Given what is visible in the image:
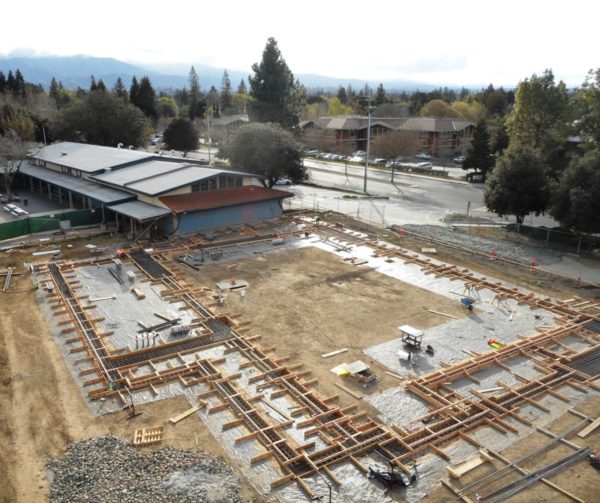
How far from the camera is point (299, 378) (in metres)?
16.9

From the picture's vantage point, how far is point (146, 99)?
89.9 metres

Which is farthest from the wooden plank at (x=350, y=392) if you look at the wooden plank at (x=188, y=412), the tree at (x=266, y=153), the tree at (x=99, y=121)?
the tree at (x=99, y=121)

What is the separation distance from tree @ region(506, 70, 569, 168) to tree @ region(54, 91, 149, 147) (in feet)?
154

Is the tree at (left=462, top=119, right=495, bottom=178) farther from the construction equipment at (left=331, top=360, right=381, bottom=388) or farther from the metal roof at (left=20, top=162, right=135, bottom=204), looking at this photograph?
the construction equipment at (left=331, top=360, right=381, bottom=388)

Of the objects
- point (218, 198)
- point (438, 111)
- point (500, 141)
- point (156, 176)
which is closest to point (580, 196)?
point (218, 198)

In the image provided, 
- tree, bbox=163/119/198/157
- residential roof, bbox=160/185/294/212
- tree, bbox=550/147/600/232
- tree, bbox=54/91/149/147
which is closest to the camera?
tree, bbox=550/147/600/232

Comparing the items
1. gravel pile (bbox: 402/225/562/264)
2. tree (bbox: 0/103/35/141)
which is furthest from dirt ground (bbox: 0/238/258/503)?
tree (bbox: 0/103/35/141)

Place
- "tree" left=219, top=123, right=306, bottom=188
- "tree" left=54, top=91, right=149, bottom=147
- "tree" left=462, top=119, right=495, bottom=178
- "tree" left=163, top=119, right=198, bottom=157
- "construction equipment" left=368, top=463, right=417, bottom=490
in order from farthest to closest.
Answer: "tree" left=163, top=119, right=198, bottom=157
"tree" left=54, top=91, right=149, bottom=147
"tree" left=462, top=119, right=495, bottom=178
"tree" left=219, top=123, right=306, bottom=188
"construction equipment" left=368, top=463, right=417, bottom=490

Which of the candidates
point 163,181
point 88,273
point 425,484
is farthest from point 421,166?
point 425,484

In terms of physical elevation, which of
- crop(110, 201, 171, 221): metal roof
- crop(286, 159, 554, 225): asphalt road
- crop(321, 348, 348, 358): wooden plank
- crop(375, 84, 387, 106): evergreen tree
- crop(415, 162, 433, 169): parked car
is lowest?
crop(321, 348, 348, 358): wooden plank

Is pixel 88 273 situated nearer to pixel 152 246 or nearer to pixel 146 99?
pixel 152 246

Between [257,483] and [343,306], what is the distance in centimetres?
1164

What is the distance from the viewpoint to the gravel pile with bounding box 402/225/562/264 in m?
29.8

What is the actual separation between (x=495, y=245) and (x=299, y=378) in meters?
20.6
